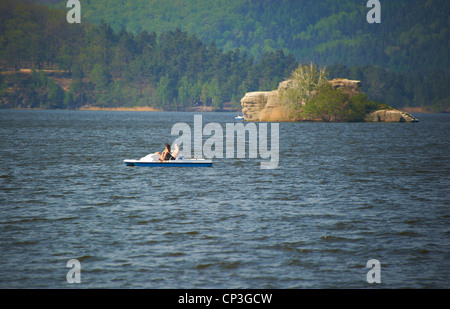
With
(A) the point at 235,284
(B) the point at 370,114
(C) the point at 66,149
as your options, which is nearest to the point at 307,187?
(A) the point at 235,284

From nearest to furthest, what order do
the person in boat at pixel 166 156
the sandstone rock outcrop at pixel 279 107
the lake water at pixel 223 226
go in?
the lake water at pixel 223 226
the person in boat at pixel 166 156
the sandstone rock outcrop at pixel 279 107

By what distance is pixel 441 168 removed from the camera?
3988 cm

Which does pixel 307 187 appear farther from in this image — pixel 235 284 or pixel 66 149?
pixel 66 149

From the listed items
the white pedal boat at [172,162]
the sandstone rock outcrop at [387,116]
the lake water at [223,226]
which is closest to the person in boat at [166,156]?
the white pedal boat at [172,162]

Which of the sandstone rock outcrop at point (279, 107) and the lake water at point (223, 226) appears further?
the sandstone rock outcrop at point (279, 107)

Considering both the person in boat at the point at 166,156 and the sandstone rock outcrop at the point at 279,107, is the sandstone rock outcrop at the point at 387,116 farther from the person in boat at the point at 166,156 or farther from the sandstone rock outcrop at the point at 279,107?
the person in boat at the point at 166,156

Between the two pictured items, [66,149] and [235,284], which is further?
[66,149]

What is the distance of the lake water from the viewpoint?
51.3ft

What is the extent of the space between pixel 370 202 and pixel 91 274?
14766mm

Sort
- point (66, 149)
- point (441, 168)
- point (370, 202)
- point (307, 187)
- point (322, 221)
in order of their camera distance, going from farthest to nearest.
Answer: point (66, 149), point (441, 168), point (307, 187), point (370, 202), point (322, 221)

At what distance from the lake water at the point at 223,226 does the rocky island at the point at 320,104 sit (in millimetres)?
74759

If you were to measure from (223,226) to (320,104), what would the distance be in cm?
9537

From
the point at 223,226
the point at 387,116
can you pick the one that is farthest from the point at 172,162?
the point at 387,116

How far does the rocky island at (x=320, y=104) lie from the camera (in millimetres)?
113312
